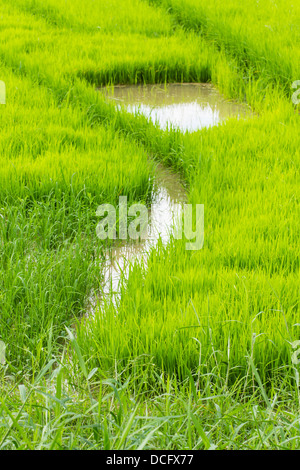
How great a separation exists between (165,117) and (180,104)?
0.44 metres

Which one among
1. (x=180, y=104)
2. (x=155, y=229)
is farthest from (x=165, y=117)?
(x=155, y=229)

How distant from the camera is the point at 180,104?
198 inches

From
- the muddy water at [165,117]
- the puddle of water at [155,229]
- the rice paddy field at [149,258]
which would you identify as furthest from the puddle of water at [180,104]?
the puddle of water at [155,229]

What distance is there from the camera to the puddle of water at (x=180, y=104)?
4562mm

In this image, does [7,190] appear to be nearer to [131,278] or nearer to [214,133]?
[131,278]


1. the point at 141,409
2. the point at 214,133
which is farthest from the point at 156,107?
the point at 141,409

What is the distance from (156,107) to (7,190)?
2.14 metres

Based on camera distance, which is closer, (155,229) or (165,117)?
(155,229)

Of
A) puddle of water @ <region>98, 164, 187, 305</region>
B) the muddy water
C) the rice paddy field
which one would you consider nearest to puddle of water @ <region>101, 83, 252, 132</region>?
the muddy water

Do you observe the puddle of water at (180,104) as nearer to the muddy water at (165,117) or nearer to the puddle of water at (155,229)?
the muddy water at (165,117)

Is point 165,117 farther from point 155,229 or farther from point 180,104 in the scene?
point 155,229

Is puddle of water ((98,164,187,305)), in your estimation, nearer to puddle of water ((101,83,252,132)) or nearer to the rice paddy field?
the rice paddy field

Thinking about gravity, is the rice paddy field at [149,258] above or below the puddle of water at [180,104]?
below

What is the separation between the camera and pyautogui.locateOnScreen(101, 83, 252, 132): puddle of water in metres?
4.56
